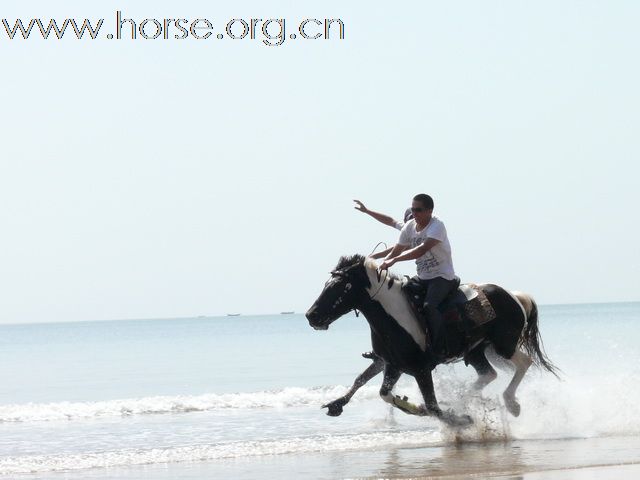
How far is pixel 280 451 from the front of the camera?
483 inches

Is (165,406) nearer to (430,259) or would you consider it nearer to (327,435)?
(327,435)

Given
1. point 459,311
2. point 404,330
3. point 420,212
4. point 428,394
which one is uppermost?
point 420,212

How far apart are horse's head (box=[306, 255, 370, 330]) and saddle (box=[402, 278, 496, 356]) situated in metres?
0.59

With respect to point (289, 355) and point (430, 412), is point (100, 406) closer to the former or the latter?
point (430, 412)


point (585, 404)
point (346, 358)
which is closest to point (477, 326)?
point (585, 404)

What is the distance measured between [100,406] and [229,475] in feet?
31.3

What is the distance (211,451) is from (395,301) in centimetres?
271

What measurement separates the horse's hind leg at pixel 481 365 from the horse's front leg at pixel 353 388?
100 centimetres

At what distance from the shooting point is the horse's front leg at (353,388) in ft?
39.7

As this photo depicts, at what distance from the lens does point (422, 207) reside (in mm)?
11414

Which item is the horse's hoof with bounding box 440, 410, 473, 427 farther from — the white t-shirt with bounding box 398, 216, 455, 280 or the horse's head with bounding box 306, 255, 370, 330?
the horse's head with bounding box 306, 255, 370, 330

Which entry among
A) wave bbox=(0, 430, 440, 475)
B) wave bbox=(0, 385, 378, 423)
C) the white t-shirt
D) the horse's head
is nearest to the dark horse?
the horse's head

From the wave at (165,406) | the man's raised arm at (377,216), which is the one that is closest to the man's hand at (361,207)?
the man's raised arm at (377,216)

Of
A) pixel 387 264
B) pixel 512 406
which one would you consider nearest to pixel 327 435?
pixel 512 406
